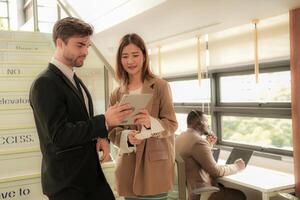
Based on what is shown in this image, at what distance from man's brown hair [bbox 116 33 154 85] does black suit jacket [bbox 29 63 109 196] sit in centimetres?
46

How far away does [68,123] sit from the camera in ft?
4.31

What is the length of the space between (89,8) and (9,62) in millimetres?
2097

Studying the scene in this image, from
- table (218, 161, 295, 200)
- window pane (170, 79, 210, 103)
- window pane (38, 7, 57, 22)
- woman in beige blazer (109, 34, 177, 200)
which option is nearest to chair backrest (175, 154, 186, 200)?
woman in beige blazer (109, 34, 177, 200)

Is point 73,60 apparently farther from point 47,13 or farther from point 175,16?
point 47,13

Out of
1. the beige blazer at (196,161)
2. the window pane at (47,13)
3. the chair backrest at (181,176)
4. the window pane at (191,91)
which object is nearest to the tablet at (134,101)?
the chair backrest at (181,176)

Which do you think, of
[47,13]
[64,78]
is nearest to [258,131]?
[64,78]

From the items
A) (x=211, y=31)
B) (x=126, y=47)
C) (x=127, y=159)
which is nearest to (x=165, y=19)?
(x=211, y=31)

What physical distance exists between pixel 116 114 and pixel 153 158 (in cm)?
39

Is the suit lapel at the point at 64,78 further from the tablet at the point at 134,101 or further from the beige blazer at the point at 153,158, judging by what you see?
the beige blazer at the point at 153,158

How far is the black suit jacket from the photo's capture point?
1284 mm

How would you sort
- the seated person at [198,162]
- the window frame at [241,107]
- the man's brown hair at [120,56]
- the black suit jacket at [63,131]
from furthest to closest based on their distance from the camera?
the window frame at [241,107] < the seated person at [198,162] < the man's brown hair at [120,56] < the black suit jacket at [63,131]

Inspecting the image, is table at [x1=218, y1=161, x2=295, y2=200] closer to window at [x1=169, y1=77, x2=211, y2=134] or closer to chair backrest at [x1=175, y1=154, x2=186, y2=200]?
chair backrest at [x1=175, y1=154, x2=186, y2=200]

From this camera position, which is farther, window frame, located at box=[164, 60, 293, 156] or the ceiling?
window frame, located at box=[164, 60, 293, 156]

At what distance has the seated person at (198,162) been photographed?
3.07 meters
